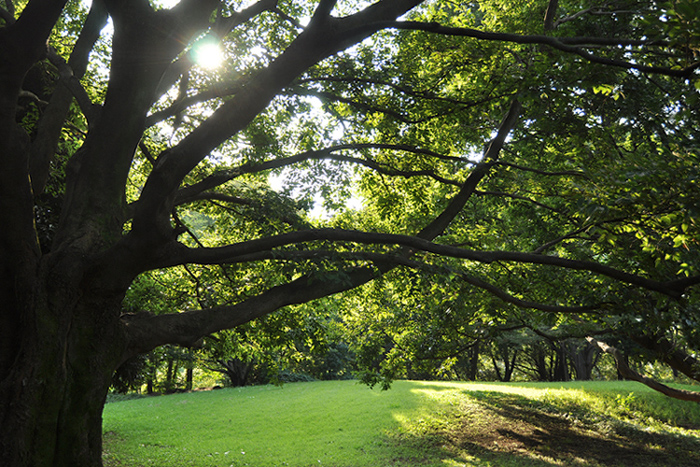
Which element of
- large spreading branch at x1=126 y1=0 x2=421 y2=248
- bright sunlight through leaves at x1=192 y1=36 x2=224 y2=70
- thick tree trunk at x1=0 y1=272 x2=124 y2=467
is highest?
bright sunlight through leaves at x1=192 y1=36 x2=224 y2=70

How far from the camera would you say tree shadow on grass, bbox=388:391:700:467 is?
10.4 meters

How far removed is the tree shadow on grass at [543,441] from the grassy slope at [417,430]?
0.03 m

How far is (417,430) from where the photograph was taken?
13070mm

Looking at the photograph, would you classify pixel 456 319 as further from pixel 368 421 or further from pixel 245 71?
pixel 245 71

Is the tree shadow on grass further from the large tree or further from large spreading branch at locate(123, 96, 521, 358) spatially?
large spreading branch at locate(123, 96, 521, 358)

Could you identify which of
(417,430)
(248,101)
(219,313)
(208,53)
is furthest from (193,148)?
(417,430)

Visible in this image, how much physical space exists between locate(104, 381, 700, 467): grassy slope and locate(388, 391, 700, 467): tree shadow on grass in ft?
0.09

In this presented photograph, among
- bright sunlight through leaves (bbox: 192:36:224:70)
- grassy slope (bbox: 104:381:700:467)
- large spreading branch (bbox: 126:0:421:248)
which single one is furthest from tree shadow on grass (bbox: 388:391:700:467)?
bright sunlight through leaves (bbox: 192:36:224:70)

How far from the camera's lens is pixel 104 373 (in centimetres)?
520

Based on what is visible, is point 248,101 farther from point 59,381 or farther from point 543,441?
point 543,441

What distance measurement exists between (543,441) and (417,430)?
3.45m

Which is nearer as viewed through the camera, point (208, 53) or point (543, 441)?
point (208, 53)

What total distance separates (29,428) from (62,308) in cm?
121

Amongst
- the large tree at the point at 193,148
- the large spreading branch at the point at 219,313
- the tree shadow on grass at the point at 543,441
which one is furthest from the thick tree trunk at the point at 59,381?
the tree shadow on grass at the point at 543,441
